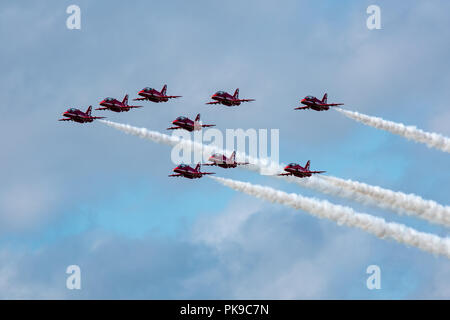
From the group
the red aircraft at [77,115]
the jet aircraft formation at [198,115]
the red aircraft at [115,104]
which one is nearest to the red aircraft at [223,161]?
the jet aircraft formation at [198,115]

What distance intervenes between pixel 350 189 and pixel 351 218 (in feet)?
21.5

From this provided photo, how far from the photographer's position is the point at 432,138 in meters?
150

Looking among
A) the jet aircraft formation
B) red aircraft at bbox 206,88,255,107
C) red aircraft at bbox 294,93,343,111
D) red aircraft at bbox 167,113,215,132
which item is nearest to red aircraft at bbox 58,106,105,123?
the jet aircraft formation

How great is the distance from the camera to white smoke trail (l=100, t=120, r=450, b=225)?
462 ft

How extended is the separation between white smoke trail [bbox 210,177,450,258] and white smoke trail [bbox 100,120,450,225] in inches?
130

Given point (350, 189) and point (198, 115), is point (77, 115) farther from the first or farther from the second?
point (350, 189)

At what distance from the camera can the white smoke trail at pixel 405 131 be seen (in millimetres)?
149625

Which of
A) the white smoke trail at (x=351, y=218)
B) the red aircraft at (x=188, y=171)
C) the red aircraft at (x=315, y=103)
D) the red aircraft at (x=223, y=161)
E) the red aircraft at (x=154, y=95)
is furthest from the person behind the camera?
the red aircraft at (x=154, y=95)

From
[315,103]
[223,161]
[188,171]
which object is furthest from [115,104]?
[315,103]

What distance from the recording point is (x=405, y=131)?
153 metres

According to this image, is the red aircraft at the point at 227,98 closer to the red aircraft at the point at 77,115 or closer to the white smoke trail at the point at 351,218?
the white smoke trail at the point at 351,218

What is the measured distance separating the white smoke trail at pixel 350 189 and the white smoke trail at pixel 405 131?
11564 mm
